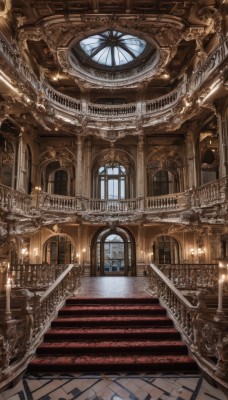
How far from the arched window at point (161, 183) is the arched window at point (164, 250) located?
10.8 feet

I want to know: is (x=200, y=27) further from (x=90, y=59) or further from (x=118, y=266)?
(x=118, y=266)

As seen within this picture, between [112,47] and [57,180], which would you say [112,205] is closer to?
[57,180]

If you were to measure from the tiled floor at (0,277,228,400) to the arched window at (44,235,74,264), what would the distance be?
1261 cm

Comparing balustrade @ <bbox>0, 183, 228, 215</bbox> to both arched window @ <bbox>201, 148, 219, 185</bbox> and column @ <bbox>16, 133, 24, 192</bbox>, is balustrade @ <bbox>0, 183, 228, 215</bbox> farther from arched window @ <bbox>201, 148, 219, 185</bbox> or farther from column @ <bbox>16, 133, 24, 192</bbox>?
arched window @ <bbox>201, 148, 219, 185</bbox>

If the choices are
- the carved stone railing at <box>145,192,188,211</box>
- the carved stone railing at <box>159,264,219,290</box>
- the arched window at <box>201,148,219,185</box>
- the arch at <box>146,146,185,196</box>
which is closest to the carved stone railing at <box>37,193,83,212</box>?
the carved stone railing at <box>145,192,188,211</box>

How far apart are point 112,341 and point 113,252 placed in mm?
11240

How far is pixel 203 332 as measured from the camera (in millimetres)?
5211

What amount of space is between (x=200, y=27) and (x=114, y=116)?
21.1ft

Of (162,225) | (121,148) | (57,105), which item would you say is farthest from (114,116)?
(162,225)

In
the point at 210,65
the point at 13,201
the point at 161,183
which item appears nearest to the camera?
the point at 210,65

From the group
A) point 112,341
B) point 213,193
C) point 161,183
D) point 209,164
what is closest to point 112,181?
point 161,183

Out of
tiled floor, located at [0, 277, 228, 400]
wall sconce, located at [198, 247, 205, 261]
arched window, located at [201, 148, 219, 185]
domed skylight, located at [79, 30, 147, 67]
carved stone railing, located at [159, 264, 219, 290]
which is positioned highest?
domed skylight, located at [79, 30, 147, 67]

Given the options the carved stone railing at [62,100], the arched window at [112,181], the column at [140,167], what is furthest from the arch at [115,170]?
the carved stone railing at [62,100]

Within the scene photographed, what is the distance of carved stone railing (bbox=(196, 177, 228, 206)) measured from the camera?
32.9 feet
